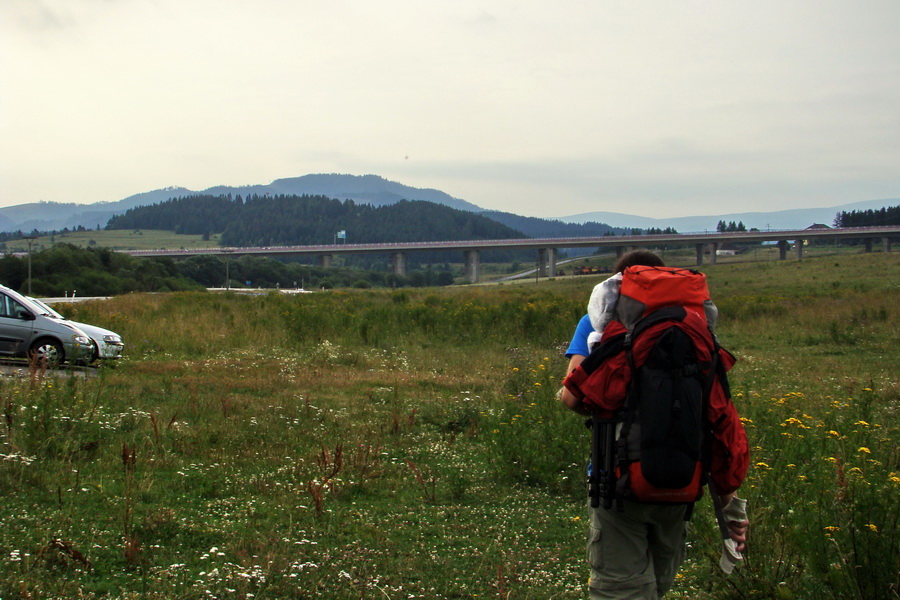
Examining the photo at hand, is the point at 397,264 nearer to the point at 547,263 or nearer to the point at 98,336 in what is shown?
the point at 547,263

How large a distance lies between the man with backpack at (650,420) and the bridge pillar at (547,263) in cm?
10144

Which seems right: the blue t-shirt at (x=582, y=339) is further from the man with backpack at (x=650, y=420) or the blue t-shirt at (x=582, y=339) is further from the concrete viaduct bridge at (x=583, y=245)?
the concrete viaduct bridge at (x=583, y=245)

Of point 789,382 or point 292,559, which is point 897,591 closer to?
point 292,559

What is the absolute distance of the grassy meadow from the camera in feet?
15.3

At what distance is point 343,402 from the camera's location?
12094 mm

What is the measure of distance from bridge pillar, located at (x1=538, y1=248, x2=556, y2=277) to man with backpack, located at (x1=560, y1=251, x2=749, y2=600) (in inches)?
3994

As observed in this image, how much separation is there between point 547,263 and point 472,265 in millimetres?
13796

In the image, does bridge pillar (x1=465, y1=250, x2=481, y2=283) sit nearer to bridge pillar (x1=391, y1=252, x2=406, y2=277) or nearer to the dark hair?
bridge pillar (x1=391, y1=252, x2=406, y2=277)

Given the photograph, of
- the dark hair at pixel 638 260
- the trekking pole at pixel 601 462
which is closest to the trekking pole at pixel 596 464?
the trekking pole at pixel 601 462

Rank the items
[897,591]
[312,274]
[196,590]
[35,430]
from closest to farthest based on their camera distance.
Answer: [897,591]
[196,590]
[35,430]
[312,274]

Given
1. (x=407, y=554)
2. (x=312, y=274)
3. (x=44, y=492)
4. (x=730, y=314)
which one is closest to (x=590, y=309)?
(x=407, y=554)

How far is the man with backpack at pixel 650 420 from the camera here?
3.27 meters

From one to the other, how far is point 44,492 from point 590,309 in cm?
505

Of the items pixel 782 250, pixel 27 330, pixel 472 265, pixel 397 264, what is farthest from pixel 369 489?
pixel 782 250
